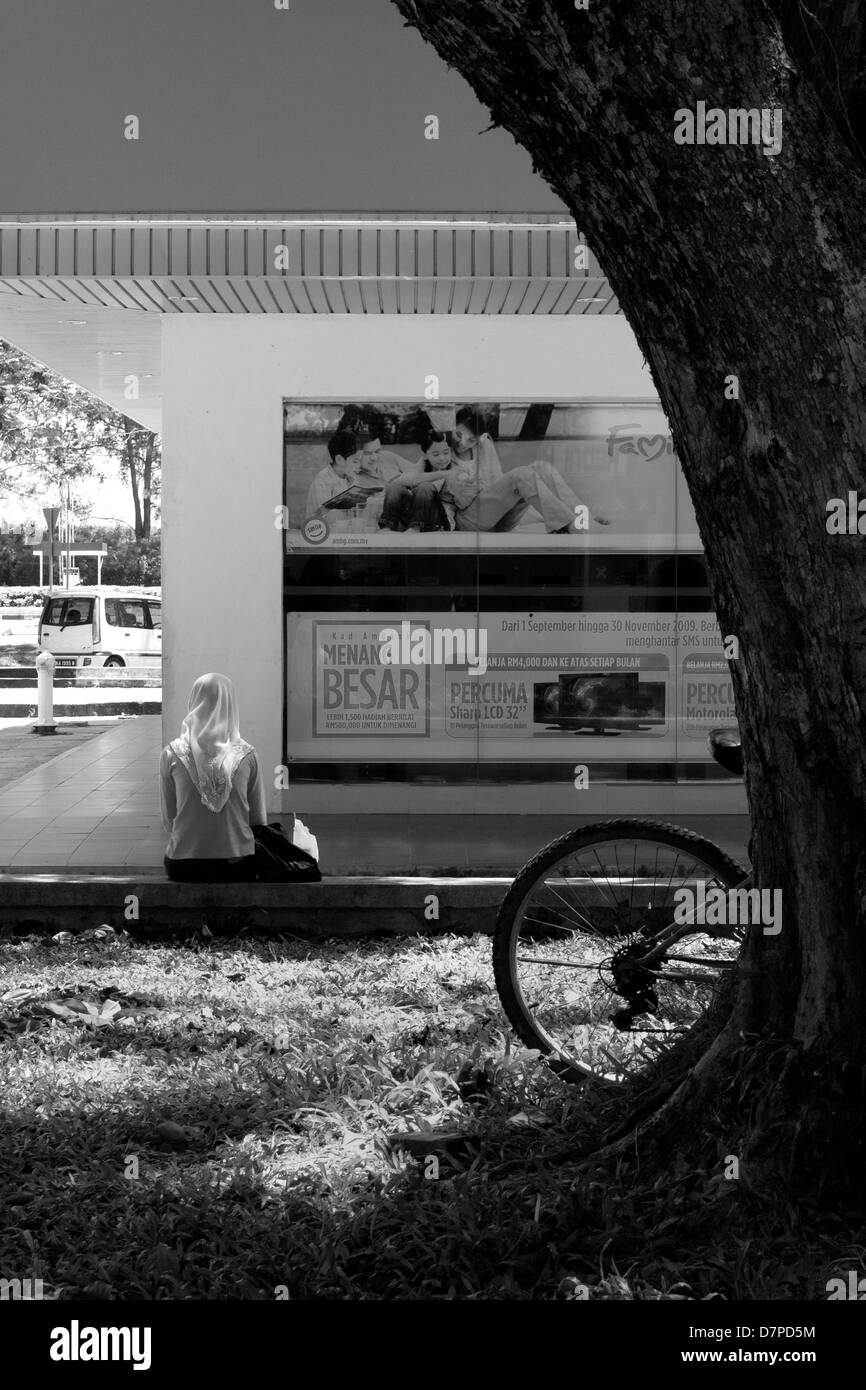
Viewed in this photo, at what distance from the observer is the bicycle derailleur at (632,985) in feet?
13.8

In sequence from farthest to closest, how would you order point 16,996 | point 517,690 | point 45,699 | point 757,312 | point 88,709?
point 88,709, point 45,699, point 517,690, point 16,996, point 757,312

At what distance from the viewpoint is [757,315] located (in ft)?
9.31

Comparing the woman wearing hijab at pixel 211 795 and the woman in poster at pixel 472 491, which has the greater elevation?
the woman in poster at pixel 472 491

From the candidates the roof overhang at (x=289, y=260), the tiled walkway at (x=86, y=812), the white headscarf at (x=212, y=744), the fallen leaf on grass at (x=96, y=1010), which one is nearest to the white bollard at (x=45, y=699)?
the tiled walkway at (x=86, y=812)

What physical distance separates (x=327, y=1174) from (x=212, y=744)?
11.0ft

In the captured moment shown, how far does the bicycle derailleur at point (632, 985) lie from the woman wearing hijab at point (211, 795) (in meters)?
2.54

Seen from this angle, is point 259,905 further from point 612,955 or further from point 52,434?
point 52,434

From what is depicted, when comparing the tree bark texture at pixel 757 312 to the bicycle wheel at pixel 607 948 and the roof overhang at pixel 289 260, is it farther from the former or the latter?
the roof overhang at pixel 289 260

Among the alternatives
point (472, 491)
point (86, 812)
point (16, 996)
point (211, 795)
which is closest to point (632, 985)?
point (16, 996)

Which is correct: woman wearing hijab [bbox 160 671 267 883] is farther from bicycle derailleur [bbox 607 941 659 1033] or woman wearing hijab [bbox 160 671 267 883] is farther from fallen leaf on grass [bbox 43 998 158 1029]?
bicycle derailleur [bbox 607 941 659 1033]

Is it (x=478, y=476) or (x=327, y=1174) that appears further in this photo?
(x=478, y=476)

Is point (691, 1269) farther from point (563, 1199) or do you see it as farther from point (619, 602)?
point (619, 602)

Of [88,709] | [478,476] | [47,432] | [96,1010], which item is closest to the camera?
[96,1010]

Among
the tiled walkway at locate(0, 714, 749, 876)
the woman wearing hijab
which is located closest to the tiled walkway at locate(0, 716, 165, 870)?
the tiled walkway at locate(0, 714, 749, 876)
